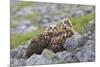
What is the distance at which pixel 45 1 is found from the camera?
7.55ft

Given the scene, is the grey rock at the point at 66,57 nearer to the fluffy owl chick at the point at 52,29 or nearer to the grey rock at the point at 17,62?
the fluffy owl chick at the point at 52,29

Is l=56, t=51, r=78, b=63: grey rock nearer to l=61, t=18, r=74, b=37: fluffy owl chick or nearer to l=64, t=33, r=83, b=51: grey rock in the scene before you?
l=64, t=33, r=83, b=51: grey rock

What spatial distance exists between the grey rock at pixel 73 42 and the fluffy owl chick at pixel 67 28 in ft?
0.18

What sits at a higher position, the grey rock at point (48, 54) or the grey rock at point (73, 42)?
the grey rock at point (73, 42)

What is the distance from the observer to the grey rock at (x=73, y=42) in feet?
7.84

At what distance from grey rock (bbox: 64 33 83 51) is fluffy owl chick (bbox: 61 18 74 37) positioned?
2.2 inches

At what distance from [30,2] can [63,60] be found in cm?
77

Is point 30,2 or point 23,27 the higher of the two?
point 30,2

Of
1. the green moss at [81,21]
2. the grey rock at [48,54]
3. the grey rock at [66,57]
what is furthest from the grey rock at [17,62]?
the green moss at [81,21]

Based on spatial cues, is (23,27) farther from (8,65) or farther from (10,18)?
(8,65)

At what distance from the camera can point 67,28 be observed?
2393 millimetres

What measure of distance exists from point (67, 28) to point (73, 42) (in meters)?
0.18
